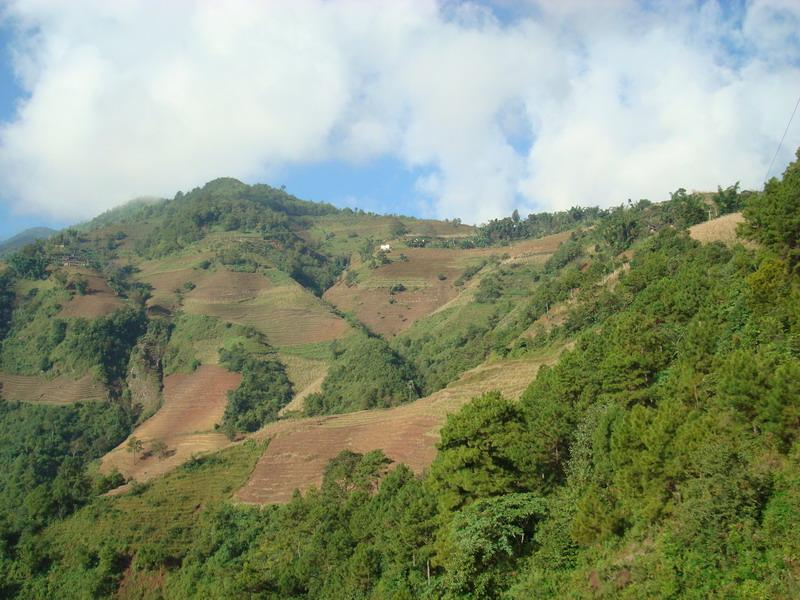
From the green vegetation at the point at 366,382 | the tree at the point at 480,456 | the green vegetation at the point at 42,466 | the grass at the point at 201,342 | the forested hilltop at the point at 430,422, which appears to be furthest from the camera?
the grass at the point at 201,342

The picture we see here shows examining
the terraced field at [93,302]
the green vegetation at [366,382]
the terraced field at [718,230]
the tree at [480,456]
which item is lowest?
the tree at [480,456]

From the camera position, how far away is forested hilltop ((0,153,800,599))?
21422 millimetres

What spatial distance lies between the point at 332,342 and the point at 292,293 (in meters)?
23.7

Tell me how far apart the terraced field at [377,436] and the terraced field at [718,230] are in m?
14.6

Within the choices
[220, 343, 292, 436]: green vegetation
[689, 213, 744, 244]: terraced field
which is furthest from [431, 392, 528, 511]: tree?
[220, 343, 292, 436]: green vegetation

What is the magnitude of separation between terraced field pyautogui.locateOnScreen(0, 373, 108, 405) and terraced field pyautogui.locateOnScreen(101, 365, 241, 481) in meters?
9.93

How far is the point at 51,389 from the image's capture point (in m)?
100

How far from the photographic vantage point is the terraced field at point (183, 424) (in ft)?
253

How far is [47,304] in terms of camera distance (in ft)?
387

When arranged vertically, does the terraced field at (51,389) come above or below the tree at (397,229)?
below

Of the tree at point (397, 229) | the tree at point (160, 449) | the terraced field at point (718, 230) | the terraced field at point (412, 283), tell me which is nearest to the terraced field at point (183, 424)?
the tree at point (160, 449)

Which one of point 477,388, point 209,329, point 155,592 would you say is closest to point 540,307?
point 477,388

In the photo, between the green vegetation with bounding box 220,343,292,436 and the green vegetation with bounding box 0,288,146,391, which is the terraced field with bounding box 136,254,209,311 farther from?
the green vegetation with bounding box 220,343,292,436

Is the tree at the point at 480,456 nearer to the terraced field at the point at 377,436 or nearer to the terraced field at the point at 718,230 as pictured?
the terraced field at the point at 377,436
